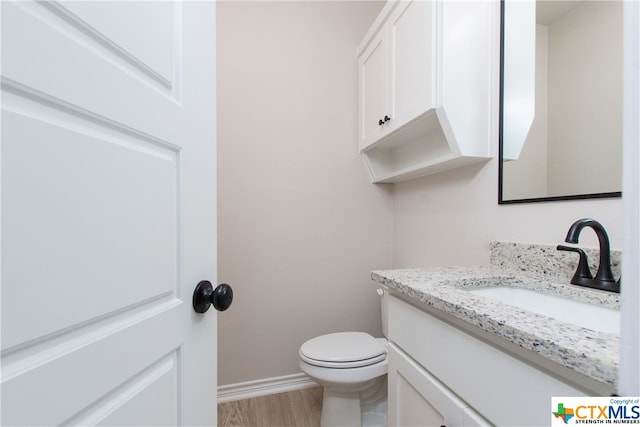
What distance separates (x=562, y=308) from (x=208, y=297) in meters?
0.93

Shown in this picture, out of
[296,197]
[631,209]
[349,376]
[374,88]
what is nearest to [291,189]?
[296,197]

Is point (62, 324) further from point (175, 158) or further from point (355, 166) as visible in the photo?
point (355, 166)

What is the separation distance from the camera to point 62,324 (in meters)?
0.35

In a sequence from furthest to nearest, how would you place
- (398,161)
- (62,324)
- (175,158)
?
(398,161) → (175,158) → (62,324)

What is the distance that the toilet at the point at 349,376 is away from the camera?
1.27 meters

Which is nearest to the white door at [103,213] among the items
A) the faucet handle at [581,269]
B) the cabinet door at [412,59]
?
the cabinet door at [412,59]

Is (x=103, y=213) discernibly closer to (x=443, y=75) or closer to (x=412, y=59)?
(x=443, y=75)

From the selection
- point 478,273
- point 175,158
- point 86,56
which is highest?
point 86,56

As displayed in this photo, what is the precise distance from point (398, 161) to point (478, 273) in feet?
3.21

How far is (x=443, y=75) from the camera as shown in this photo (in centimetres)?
107

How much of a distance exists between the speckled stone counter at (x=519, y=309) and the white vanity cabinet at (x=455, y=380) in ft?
0.19

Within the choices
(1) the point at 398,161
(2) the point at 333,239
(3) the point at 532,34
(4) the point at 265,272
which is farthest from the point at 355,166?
(3) the point at 532,34

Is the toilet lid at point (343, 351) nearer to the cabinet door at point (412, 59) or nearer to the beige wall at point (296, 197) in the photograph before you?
the beige wall at point (296, 197)

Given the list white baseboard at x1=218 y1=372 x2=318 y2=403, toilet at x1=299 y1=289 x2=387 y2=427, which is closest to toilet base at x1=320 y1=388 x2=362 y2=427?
toilet at x1=299 y1=289 x2=387 y2=427
